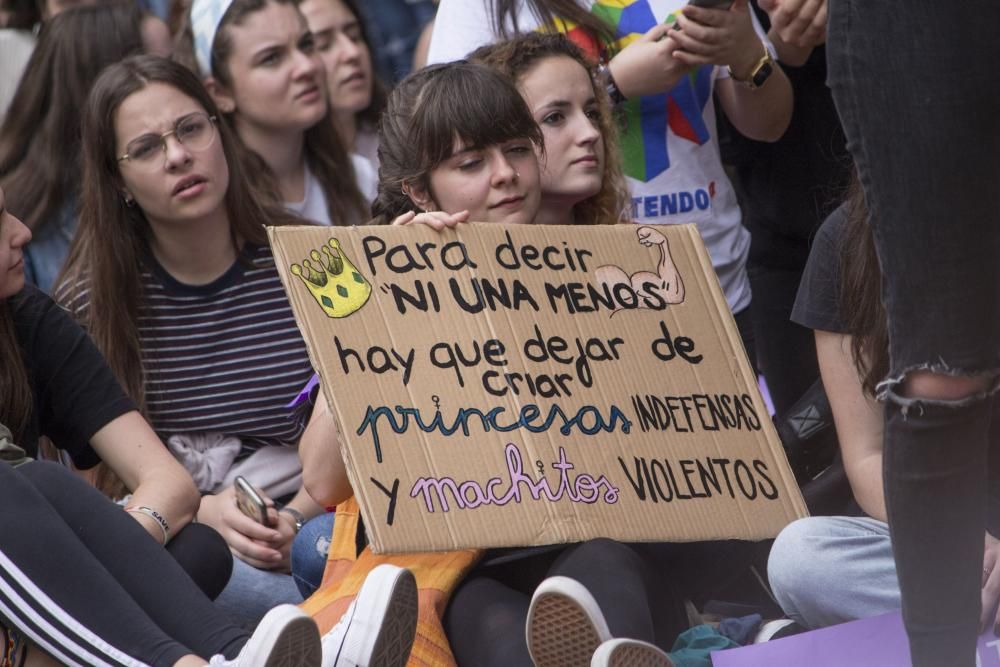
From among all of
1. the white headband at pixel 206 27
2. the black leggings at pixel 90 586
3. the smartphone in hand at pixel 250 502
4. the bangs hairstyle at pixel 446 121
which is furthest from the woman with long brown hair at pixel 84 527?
the white headband at pixel 206 27

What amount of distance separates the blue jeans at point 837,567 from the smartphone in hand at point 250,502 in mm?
1086

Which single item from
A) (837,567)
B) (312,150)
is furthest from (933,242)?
(312,150)

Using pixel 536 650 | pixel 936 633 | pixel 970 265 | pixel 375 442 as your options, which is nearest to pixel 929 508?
pixel 936 633

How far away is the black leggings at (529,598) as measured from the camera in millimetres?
2355

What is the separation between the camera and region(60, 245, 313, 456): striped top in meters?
3.31

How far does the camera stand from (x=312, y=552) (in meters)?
2.81

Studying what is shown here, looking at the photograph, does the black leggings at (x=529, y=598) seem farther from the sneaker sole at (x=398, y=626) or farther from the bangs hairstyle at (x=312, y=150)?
the bangs hairstyle at (x=312, y=150)

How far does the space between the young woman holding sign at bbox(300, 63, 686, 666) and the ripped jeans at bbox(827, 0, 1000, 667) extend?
0.54 metres

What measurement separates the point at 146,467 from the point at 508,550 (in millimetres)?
765

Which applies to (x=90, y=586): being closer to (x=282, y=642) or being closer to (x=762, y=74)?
(x=282, y=642)

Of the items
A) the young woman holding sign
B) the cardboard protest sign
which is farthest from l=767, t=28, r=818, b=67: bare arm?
the cardboard protest sign

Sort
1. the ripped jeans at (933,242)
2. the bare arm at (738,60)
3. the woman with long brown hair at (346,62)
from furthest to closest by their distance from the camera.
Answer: the woman with long brown hair at (346,62)
the bare arm at (738,60)
the ripped jeans at (933,242)

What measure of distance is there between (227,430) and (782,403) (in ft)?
4.09

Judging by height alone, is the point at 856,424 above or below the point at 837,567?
above
